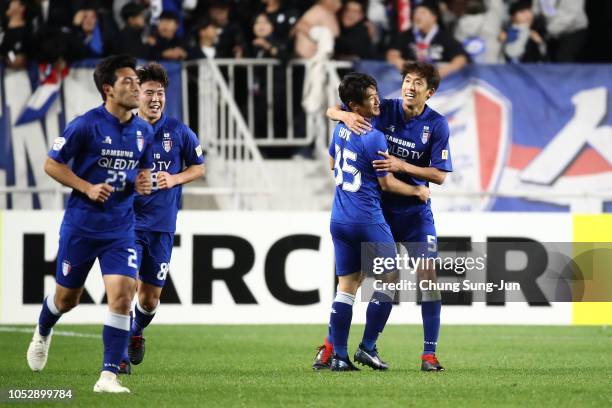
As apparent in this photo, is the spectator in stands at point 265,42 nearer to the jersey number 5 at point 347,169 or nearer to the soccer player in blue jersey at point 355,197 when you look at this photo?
the soccer player in blue jersey at point 355,197

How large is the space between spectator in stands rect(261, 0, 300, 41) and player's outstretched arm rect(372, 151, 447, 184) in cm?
867

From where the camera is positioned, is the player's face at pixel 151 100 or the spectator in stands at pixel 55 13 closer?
the player's face at pixel 151 100

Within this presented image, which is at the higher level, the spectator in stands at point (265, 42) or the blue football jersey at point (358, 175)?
the spectator in stands at point (265, 42)

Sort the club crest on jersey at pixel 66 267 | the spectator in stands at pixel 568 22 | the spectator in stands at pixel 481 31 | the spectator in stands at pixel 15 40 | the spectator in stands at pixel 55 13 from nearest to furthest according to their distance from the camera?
the club crest on jersey at pixel 66 267
the spectator in stands at pixel 15 40
the spectator in stands at pixel 55 13
the spectator in stands at pixel 481 31
the spectator in stands at pixel 568 22

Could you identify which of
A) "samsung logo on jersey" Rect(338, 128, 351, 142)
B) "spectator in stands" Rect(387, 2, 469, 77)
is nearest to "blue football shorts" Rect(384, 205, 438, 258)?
"samsung logo on jersey" Rect(338, 128, 351, 142)

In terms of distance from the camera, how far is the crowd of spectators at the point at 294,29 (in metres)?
18.1

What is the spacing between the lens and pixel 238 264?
15.7 metres

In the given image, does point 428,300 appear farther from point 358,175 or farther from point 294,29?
point 294,29

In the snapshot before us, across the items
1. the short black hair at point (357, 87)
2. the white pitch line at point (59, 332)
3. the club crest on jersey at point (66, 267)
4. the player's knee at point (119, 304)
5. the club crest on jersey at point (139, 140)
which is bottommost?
the white pitch line at point (59, 332)

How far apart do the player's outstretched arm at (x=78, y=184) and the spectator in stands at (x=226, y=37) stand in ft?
33.1

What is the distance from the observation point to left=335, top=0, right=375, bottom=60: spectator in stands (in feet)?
61.6

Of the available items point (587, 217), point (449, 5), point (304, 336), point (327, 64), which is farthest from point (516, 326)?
point (449, 5)

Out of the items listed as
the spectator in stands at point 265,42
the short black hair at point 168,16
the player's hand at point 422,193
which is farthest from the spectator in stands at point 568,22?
the player's hand at point 422,193

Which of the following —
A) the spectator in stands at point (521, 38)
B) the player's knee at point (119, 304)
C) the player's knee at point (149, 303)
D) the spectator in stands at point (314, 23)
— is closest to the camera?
the player's knee at point (119, 304)
